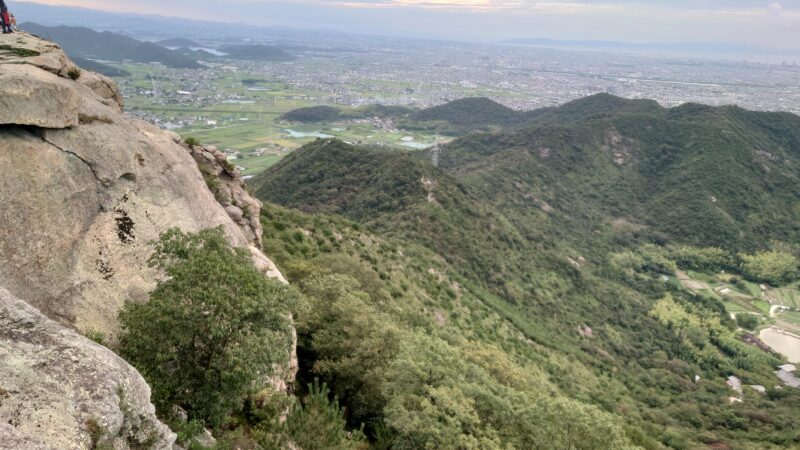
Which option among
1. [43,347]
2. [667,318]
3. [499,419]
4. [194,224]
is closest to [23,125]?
[194,224]

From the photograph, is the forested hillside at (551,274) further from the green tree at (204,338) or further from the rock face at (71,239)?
the green tree at (204,338)

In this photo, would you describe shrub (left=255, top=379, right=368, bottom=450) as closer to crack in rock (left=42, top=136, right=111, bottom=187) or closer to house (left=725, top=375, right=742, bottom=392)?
crack in rock (left=42, top=136, right=111, bottom=187)

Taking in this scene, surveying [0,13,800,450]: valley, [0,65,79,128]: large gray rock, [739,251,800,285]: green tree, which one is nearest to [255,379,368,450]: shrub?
[0,13,800,450]: valley

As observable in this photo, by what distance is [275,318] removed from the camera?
14914 millimetres

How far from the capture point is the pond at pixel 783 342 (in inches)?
3545

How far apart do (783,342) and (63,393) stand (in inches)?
4727

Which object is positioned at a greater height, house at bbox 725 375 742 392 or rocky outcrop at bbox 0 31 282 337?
rocky outcrop at bbox 0 31 282 337

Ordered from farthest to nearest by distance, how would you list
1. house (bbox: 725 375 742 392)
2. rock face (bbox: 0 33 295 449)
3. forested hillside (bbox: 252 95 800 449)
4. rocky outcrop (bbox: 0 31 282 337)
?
1. house (bbox: 725 375 742 392)
2. forested hillside (bbox: 252 95 800 449)
3. rocky outcrop (bbox: 0 31 282 337)
4. rock face (bbox: 0 33 295 449)

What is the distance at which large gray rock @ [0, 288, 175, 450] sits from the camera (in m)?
9.23

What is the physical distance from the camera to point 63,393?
9.84m

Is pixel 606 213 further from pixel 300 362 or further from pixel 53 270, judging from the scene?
pixel 53 270

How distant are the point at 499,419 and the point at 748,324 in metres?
102

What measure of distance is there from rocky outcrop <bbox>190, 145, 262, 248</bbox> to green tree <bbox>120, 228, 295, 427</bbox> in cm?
1528

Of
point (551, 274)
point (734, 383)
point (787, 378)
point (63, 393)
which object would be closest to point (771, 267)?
point (787, 378)
